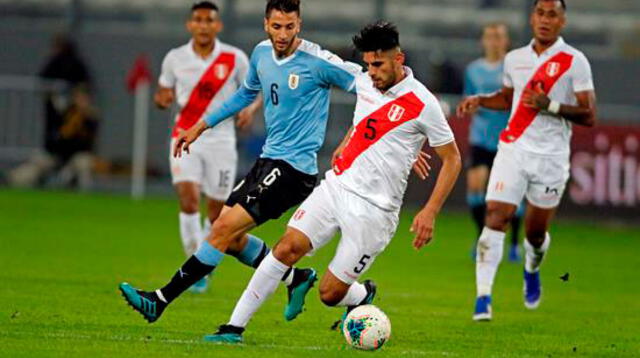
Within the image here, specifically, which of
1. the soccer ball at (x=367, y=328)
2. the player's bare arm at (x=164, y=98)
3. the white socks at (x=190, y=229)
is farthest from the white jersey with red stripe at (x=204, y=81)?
the soccer ball at (x=367, y=328)

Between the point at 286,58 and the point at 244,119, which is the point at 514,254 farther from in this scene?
the point at 286,58

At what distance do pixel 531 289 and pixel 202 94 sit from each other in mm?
3479

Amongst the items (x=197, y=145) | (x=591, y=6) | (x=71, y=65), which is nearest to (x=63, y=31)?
(x=71, y=65)

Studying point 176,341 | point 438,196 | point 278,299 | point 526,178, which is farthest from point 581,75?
point 176,341

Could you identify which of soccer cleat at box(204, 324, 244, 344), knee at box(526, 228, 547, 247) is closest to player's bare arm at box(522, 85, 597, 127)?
knee at box(526, 228, 547, 247)

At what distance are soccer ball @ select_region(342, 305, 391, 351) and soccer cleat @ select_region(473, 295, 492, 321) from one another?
2.47m

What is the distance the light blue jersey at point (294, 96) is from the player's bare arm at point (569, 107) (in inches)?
85.5

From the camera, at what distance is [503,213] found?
12.2 meters

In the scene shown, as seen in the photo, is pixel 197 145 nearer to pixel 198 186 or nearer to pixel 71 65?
pixel 198 186

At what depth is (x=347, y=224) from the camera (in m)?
9.58

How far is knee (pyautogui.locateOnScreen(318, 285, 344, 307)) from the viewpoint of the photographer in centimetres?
979

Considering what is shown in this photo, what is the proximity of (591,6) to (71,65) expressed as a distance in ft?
31.5

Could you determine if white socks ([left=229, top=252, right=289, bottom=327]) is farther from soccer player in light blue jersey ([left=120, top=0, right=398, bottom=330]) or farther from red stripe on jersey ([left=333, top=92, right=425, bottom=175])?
red stripe on jersey ([left=333, top=92, right=425, bottom=175])

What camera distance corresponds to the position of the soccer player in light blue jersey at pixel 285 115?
10.3 meters
